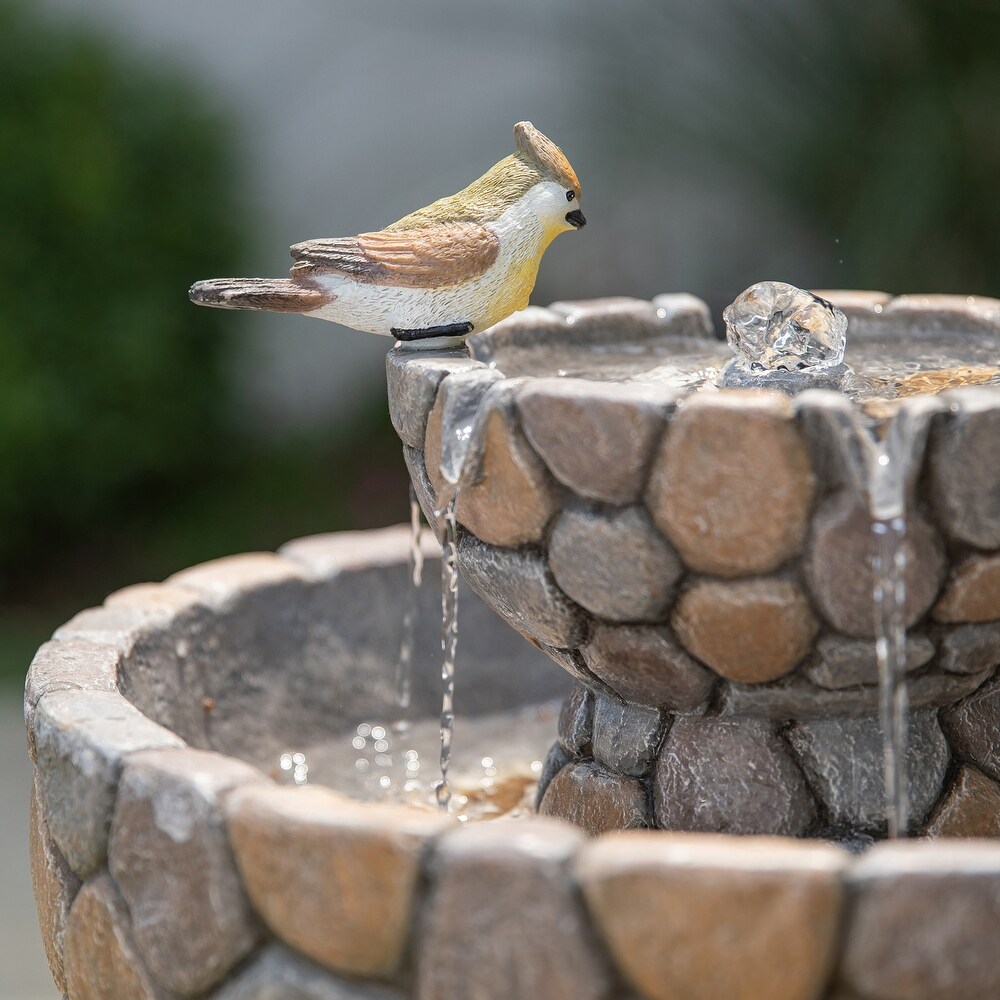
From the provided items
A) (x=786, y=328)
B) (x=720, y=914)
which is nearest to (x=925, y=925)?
(x=720, y=914)

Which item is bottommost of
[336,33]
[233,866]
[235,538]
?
[235,538]

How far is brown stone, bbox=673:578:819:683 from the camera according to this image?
5.10 ft

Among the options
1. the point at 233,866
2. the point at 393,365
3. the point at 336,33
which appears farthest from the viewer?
the point at 336,33

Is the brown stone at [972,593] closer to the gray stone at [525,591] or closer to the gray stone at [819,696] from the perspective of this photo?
the gray stone at [819,696]

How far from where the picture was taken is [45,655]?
2.01m

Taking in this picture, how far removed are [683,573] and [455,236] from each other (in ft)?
1.95

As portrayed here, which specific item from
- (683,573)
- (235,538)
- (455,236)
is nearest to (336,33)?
(235,538)

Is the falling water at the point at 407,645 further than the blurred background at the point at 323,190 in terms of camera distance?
No

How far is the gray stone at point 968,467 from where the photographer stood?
4.80 feet

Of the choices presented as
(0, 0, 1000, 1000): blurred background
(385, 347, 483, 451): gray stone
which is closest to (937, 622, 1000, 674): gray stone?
(385, 347, 483, 451): gray stone

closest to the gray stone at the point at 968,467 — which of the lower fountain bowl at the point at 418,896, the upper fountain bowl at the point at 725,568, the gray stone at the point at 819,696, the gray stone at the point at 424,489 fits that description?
the upper fountain bowl at the point at 725,568

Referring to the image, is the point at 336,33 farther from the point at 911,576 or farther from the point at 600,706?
the point at 911,576

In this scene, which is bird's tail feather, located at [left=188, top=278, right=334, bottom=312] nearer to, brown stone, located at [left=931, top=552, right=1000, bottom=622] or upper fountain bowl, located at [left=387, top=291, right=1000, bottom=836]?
upper fountain bowl, located at [left=387, top=291, right=1000, bottom=836]

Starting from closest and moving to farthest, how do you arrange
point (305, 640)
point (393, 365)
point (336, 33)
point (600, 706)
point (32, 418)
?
point (393, 365), point (600, 706), point (305, 640), point (32, 418), point (336, 33)
